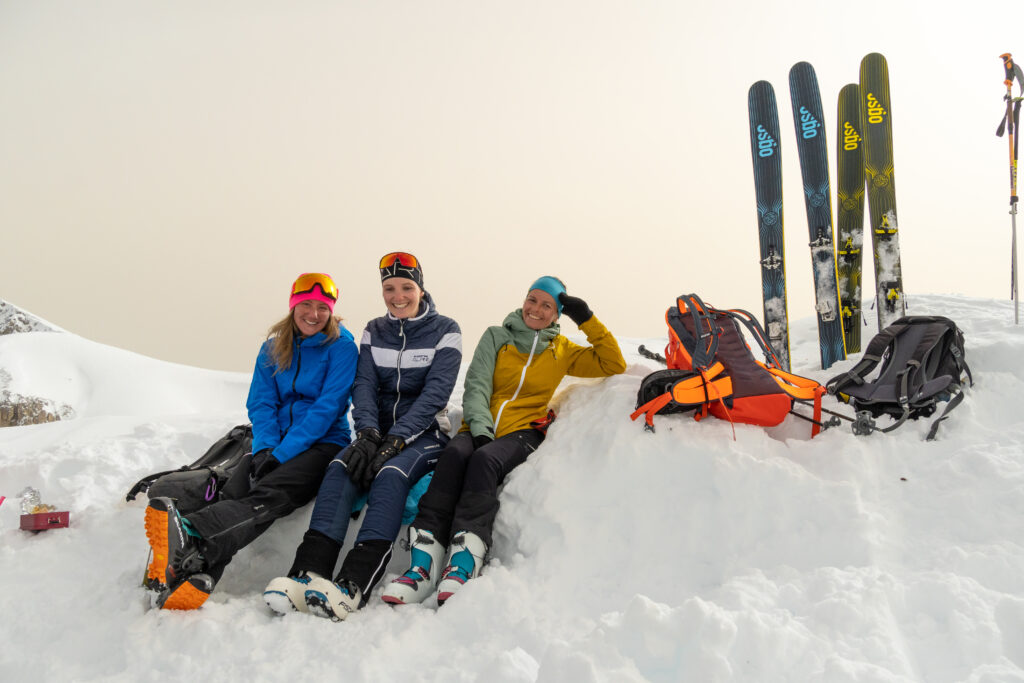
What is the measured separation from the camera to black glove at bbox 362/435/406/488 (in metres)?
3.13

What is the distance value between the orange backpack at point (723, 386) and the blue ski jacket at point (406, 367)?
1.13m

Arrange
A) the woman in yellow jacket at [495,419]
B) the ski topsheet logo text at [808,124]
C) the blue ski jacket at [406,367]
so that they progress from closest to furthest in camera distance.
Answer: the woman in yellow jacket at [495,419] → the blue ski jacket at [406,367] → the ski topsheet logo text at [808,124]

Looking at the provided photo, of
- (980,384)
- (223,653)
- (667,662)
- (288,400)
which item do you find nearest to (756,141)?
(980,384)

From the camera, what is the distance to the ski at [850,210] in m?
6.07

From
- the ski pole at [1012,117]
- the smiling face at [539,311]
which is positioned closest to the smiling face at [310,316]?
the smiling face at [539,311]

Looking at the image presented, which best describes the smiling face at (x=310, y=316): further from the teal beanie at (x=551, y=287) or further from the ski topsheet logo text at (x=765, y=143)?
the ski topsheet logo text at (x=765, y=143)

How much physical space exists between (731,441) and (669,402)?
0.38 meters

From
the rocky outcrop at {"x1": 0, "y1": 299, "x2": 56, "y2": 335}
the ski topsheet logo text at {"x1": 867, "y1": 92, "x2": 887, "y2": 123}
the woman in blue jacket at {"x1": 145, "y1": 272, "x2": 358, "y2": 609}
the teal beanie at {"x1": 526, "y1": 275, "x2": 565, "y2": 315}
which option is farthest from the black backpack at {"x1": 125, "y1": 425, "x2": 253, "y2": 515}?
the rocky outcrop at {"x1": 0, "y1": 299, "x2": 56, "y2": 335}

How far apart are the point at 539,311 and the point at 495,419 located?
710 millimetres

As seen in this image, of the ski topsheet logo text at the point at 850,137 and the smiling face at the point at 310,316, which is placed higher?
the ski topsheet logo text at the point at 850,137

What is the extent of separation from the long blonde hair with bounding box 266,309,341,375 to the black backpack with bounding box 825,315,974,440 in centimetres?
300

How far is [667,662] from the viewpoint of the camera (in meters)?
1.86

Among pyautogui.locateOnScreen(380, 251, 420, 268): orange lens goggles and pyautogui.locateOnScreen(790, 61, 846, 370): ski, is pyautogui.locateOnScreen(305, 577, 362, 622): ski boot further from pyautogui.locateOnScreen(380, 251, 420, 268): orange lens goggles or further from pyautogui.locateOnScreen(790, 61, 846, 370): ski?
pyautogui.locateOnScreen(790, 61, 846, 370): ski

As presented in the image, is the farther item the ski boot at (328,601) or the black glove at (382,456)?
the black glove at (382,456)
